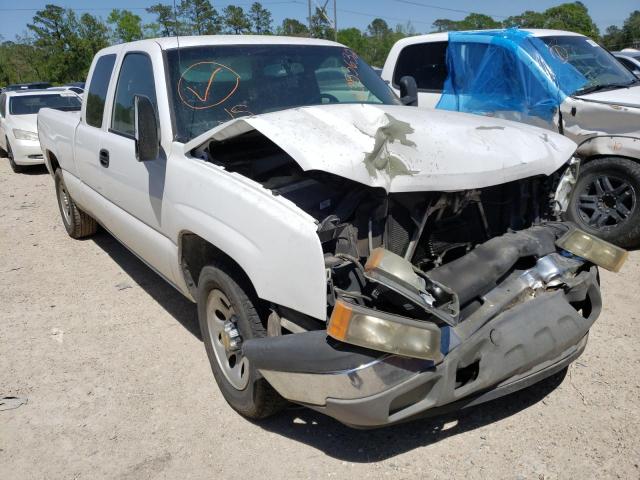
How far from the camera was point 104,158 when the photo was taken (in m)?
4.08

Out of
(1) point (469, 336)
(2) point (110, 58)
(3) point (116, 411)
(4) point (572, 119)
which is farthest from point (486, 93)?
(3) point (116, 411)

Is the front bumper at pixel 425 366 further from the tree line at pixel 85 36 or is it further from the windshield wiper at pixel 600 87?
the tree line at pixel 85 36

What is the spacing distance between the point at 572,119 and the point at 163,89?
13.0 feet

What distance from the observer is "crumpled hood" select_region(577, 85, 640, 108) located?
198 inches

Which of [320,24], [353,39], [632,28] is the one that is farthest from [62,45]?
[632,28]

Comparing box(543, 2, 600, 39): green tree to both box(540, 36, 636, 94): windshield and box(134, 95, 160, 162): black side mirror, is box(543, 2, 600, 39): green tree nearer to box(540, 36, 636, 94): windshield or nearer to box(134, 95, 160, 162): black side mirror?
box(540, 36, 636, 94): windshield

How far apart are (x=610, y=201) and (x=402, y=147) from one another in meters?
3.36

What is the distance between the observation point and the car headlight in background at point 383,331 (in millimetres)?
2059

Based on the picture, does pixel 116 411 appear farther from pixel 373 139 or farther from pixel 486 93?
pixel 486 93

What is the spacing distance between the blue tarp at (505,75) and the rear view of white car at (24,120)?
7235 mm

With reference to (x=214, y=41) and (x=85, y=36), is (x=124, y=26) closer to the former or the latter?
(x=85, y=36)

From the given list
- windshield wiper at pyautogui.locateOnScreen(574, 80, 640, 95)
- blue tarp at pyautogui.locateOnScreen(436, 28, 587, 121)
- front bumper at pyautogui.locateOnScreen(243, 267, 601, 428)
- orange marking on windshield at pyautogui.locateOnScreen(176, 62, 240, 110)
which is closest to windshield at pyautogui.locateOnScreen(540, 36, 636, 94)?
windshield wiper at pyautogui.locateOnScreen(574, 80, 640, 95)

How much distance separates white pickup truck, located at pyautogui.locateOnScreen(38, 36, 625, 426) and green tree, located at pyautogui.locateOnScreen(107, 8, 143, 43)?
37681mm

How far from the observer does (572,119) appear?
5.34 metres
